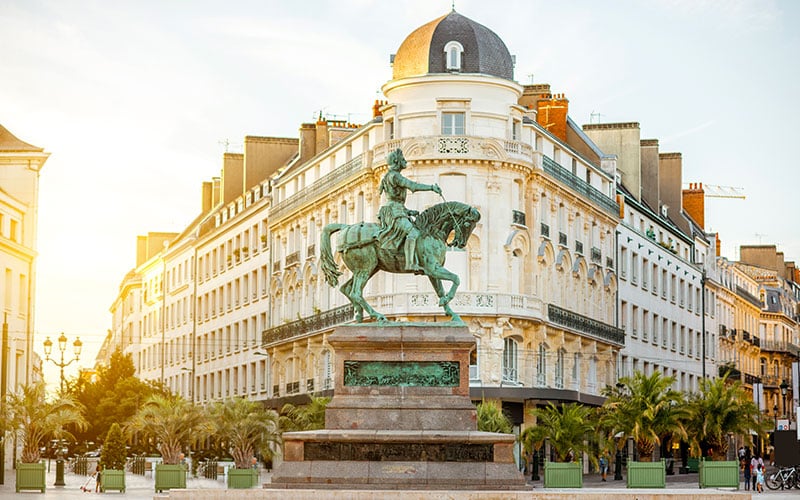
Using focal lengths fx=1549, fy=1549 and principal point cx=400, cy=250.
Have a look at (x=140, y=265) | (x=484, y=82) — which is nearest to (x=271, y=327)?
(x=484, y=82)

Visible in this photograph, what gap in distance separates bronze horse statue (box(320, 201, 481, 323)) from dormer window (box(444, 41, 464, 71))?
32.0m

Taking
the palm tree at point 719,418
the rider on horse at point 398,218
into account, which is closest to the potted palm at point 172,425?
the palm tree at point 719,418

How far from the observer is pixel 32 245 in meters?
66.8

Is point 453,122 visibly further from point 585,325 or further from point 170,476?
point 170,476

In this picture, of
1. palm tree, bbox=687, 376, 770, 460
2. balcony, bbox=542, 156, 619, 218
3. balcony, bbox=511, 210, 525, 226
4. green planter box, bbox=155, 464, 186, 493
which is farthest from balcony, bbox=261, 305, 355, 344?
green planter box, bbox=155, 464, 186, 493

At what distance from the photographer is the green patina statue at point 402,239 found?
3058 cm

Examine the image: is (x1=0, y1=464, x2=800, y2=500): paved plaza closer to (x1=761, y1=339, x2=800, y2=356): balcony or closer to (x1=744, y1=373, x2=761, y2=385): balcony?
(x1=744, y1=373, x2=761, y2=385): balcony

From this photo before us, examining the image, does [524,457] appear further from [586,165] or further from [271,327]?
[271,327]

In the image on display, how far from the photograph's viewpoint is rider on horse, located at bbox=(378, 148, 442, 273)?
30527 millimetres

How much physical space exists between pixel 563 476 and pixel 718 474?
5504 millimetres

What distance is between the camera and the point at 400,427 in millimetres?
29188

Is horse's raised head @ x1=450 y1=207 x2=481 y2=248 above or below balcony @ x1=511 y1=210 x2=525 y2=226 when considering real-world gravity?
below

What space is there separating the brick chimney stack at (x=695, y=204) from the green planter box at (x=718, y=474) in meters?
52.1

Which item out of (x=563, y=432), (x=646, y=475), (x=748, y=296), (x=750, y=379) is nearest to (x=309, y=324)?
(x=563, y=432)
